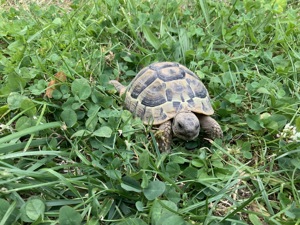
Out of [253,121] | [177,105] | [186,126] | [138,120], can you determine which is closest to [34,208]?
[138,120]

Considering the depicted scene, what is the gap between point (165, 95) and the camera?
230 cm

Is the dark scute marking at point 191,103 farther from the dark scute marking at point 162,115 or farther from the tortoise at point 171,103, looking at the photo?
the dark scute marking at point 162,115

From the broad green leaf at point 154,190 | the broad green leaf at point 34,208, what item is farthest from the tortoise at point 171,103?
the broad green leaf at point 34,208

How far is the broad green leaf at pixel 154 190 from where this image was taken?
5.73 feet

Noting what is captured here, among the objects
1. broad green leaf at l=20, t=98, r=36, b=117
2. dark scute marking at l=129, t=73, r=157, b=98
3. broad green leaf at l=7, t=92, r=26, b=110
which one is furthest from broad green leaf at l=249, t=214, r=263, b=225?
broad green leaf at l=7, t=92, r=26, b=110

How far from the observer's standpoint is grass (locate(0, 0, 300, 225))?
5.71 ft

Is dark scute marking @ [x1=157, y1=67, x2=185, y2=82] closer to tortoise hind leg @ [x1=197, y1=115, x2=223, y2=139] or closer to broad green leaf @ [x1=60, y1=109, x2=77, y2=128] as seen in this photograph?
tortoise hind leg @ [x1=197, y1=115, x2=223, y2=139]

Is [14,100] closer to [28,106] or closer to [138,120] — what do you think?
[28,106]

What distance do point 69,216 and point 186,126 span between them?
82cm

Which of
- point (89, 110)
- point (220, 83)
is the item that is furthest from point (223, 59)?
point (89, 110)

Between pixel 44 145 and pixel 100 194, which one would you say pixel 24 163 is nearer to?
pixel 44 145

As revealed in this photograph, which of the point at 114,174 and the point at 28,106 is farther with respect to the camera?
the point at 28,106

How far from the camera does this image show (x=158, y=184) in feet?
5.83

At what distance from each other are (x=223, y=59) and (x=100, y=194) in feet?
4.86
